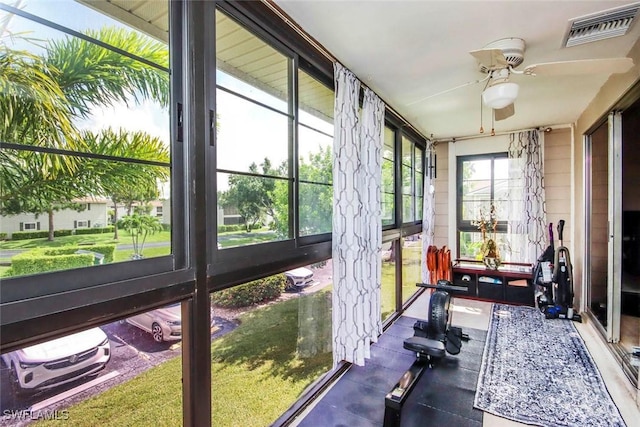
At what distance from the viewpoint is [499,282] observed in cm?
434

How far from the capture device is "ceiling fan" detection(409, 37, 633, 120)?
1.87 m

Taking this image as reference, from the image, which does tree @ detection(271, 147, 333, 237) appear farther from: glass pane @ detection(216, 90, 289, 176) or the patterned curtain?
the patterned curtain

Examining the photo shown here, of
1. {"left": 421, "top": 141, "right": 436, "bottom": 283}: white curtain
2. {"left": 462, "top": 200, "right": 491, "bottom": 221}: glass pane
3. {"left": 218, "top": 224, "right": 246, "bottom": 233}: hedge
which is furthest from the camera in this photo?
{"left": 462, "top": 200, "right": 491, "bottom": 221}: glass pane

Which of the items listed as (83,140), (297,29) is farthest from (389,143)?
(83,140)

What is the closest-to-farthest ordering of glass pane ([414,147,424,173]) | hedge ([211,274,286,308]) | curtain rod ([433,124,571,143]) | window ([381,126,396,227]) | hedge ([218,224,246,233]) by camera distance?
hedge ([218,224,246,233]), hedge ([211,274,286,308]), window ([381,126,396,227]), curtain rod ([433,124,571,143]), glass pane ([414,147,424,173])

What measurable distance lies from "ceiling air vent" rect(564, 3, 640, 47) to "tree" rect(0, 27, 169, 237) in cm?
256

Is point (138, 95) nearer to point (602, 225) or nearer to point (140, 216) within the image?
point (140, 216)

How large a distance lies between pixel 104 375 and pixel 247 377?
882 mm

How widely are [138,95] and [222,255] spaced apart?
0.78 metres

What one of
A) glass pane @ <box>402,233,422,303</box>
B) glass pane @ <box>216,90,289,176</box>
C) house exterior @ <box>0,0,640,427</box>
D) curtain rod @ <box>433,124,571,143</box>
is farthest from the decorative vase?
glass pane @ <box>216,90,289,176</box>

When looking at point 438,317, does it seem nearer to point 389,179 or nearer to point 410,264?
point 389,179

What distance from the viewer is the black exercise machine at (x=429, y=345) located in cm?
183

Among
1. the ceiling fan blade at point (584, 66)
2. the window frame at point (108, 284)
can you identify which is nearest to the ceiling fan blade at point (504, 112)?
the ceiling fan blade at point (584, 66)

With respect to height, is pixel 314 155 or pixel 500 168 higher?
pixel 500 168
